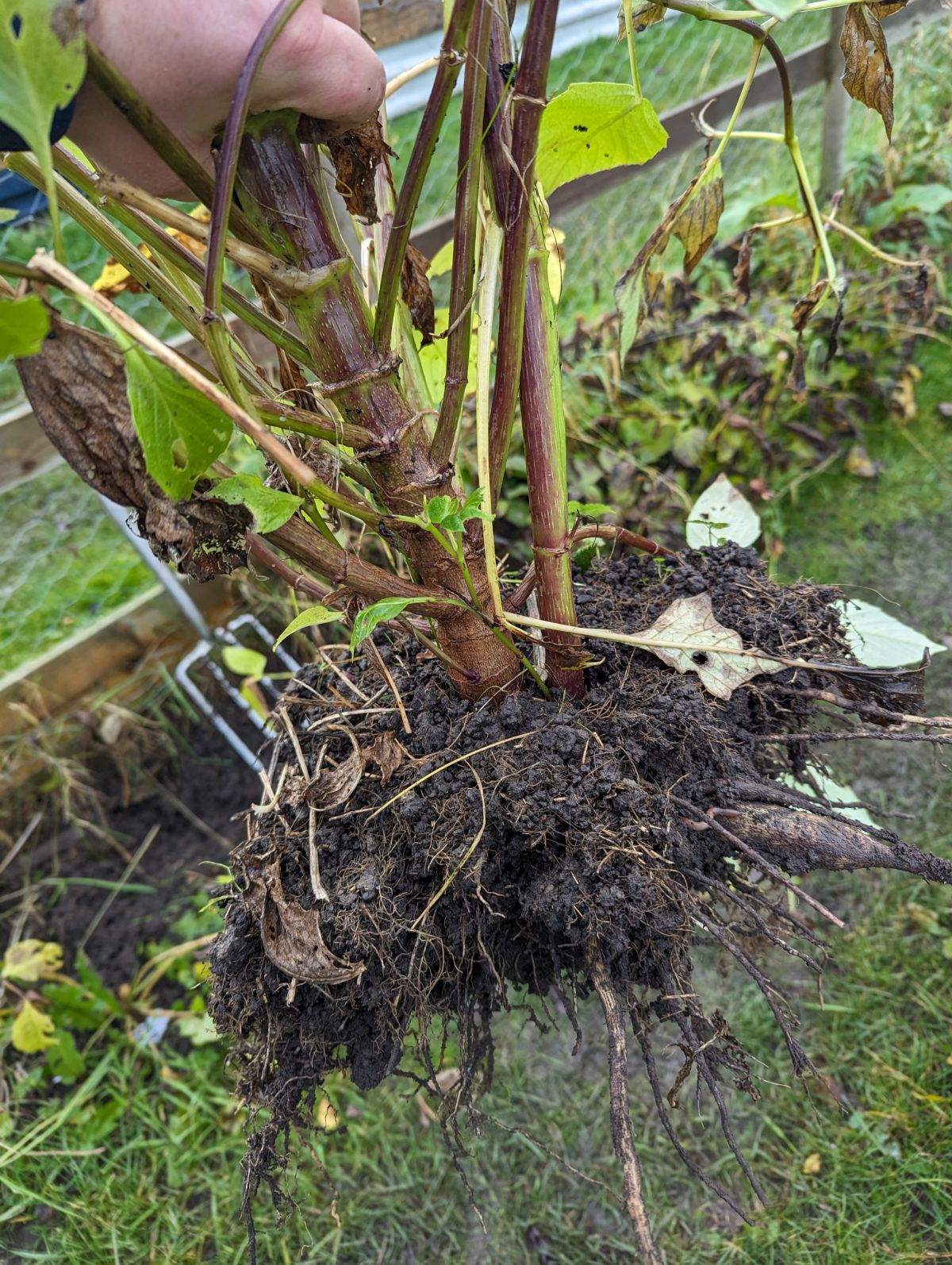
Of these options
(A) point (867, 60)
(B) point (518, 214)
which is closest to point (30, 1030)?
(B) point (518, 214)

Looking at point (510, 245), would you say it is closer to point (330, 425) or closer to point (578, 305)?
point (330, 425)

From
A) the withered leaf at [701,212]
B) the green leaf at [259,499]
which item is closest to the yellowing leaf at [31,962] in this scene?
the green leaf at [259,499]

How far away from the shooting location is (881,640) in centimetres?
79

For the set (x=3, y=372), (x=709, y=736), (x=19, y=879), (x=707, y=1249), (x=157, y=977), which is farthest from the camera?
(x=3, y=372)

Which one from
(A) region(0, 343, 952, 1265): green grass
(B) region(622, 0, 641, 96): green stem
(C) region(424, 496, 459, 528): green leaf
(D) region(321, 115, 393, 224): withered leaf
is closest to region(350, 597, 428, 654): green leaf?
(C) region(424, 496, 459, 528): green leaf

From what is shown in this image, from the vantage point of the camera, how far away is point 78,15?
351 mm

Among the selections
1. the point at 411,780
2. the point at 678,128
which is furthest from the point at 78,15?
the point at 678,128

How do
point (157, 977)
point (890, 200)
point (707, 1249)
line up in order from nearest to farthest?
point (707, 1249)
point (157, 977)
point (890, 200)

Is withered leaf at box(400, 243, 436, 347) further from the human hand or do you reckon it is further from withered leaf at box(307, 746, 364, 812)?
withered leaf at box(307, 746, 364, 812)

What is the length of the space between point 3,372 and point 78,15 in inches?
98.6

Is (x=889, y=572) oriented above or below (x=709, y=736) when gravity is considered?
below

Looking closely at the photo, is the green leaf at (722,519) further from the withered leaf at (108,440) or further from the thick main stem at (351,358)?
the withered leaf at (108,440)

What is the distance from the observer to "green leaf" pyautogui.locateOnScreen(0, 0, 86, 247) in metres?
0.33

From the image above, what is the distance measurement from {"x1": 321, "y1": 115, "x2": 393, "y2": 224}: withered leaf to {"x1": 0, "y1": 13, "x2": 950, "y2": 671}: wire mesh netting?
109 cm
